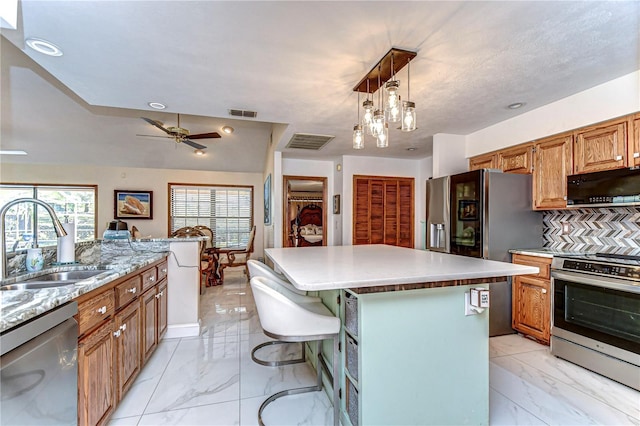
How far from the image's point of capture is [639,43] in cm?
187

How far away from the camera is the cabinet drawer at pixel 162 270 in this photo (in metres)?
2.72

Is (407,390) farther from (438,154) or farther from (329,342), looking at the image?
(438,154)

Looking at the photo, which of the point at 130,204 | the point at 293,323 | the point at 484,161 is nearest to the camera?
the point at 293,323

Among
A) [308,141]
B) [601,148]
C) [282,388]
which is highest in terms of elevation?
[308,141]

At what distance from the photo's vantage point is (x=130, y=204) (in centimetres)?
654

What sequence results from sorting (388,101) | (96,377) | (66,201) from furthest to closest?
(66,201), (388,101), (96,377)

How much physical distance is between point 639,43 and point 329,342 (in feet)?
9.26

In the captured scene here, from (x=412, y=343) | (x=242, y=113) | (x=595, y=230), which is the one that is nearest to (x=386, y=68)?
(x=242, y=113)

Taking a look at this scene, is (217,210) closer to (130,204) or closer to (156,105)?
(130,204)

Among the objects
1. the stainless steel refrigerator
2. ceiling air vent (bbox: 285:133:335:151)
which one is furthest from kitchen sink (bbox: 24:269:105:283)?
the stainless steel refrigerator

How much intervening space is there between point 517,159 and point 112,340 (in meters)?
3.93

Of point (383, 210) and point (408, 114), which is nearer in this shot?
point (408, 114)

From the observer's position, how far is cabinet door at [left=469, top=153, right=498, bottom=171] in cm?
346

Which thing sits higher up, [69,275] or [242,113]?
[242,113]
